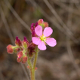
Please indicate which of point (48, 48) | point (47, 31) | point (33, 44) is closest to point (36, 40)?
point (33, 44)

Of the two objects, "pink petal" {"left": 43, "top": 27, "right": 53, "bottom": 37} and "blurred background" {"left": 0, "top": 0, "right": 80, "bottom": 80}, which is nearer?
"pink petal" {"left": 43, "top": 27, "right": 53, "bottom": 37}

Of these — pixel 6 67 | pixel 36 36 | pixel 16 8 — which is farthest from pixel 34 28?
pixel 6 67

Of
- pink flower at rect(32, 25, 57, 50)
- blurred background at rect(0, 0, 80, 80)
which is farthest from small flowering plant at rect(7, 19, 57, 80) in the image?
blurred background at rect(0, 0, 80, 80)

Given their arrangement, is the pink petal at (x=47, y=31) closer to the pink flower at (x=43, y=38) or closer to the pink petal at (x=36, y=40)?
the pink flower at (x=43, y=38)

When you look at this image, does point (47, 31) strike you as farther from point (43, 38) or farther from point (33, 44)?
point (33, 44)

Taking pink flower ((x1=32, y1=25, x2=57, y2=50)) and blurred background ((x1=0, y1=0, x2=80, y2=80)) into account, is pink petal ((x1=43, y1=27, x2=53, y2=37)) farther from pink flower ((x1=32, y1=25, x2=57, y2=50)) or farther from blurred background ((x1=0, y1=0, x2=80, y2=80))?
blurred background ((x1=0, y1=0, x2=80, y2=80))

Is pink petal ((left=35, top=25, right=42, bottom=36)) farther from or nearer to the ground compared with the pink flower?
farther from the ground
